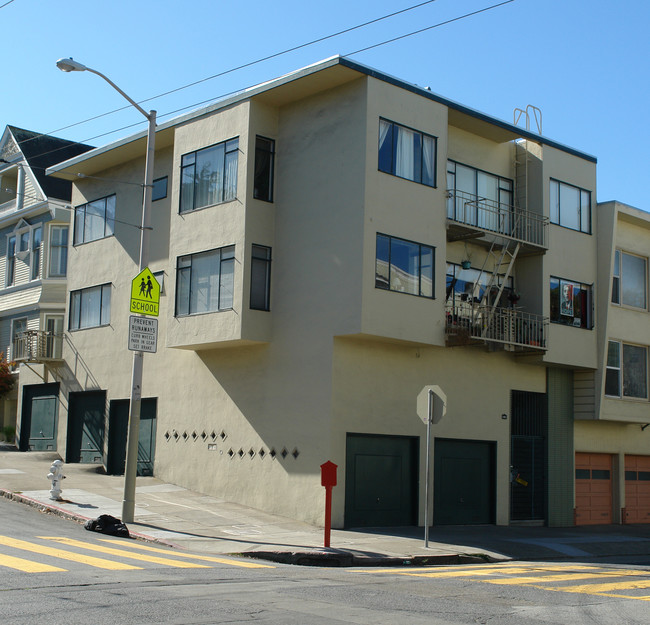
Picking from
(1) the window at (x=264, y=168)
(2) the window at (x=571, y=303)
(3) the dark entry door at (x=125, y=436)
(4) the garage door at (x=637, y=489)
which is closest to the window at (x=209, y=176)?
(1) the window at (x=264, y=168)

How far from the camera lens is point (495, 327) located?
22.3 metres

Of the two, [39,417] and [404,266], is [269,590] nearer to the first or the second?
[404,266]

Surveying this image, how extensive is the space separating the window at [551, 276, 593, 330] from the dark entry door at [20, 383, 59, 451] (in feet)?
56.0

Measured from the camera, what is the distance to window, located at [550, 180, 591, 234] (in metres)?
24.9

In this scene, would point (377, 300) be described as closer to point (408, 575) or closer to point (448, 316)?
point (448, 316)

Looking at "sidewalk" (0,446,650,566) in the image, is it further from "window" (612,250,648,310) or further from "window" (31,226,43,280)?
"window" (31,226,43,280)

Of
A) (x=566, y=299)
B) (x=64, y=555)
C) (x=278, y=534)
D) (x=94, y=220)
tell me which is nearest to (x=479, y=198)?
(x=566, y=299)

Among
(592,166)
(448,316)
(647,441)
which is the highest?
(592,166)

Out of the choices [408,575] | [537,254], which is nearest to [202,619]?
[408,575]

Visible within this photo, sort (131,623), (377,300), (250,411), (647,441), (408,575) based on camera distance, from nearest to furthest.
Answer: (131,623)
(408,575)
(377,300)
(250,411)
(647,441)

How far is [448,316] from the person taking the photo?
21.8m

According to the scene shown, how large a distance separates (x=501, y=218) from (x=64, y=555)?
16.3m

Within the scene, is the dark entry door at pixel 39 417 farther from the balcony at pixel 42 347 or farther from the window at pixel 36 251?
the window at pixel 36 251

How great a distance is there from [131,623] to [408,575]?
6.07 metres
